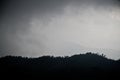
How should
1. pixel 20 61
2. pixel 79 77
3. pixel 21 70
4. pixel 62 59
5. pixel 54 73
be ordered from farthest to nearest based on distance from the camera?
→ pixel 20 61 → pixel 62 59 → pixel 21 70 → pixel 54 73 → pixel 79 77

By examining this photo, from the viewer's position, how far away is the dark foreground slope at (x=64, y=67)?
1660 inches

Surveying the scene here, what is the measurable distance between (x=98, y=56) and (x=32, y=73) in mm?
21353

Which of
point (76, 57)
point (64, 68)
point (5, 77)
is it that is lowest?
point (5, 77)

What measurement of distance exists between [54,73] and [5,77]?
14.6 meters

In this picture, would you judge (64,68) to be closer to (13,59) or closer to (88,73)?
(88,73)

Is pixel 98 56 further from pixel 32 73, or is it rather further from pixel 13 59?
pixel 13 59

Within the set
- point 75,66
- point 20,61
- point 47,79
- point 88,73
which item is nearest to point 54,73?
point 47,79

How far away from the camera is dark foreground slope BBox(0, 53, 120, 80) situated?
Answer: 42.2 metres

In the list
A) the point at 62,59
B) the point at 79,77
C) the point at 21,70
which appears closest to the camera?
the point at 79,77

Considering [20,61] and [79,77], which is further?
[20,61]

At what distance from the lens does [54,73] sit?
4566cm

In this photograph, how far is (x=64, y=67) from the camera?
4731cm

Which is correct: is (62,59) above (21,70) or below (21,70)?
above

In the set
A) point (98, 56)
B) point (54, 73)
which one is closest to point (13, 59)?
point (54, 73)
